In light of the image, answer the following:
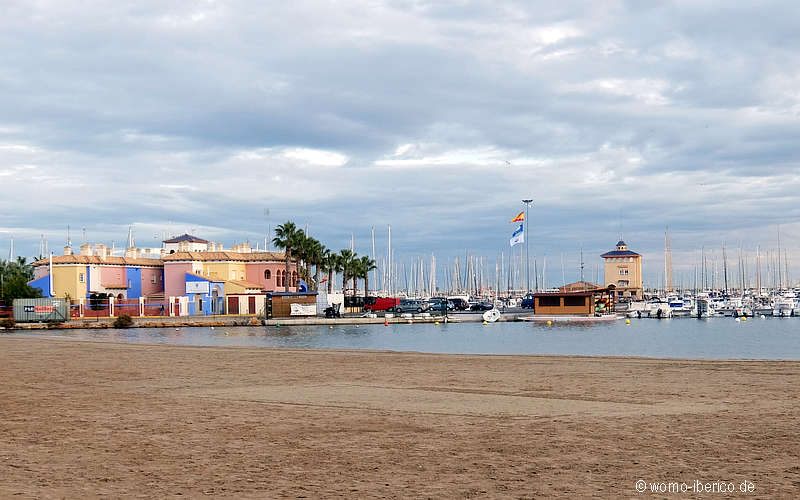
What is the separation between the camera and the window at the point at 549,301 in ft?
304

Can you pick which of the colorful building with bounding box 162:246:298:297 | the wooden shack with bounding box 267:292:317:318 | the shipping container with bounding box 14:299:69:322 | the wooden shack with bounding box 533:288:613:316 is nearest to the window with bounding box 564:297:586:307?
the wooden shack with bounding box 533:288:613:316

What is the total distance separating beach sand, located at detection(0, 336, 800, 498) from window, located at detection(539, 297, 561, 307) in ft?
222

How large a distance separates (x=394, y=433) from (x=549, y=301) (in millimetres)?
82195

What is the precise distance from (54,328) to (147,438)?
67339 millimetres

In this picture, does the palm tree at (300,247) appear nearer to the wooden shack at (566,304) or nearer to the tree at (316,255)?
the tree at (316,255)

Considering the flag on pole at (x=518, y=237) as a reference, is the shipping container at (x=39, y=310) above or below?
below

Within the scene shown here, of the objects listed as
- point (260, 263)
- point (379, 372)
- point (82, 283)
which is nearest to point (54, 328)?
point (82, 283)

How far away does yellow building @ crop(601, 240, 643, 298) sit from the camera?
193 m

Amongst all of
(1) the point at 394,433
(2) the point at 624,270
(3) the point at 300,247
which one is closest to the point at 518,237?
(3) the point at 300,247

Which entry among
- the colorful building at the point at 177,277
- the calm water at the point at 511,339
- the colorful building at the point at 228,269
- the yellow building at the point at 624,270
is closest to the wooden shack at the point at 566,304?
the calm water at the point at 511,339

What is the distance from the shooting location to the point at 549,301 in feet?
307

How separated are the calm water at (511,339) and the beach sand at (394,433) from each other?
27.0 metres

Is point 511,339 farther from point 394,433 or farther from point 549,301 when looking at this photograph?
point 394,433

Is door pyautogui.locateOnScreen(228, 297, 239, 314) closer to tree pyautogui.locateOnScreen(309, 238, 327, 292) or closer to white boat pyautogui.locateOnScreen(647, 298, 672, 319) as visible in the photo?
tree pyautogui.locateOnScreen(309, 238, 327, 292)
